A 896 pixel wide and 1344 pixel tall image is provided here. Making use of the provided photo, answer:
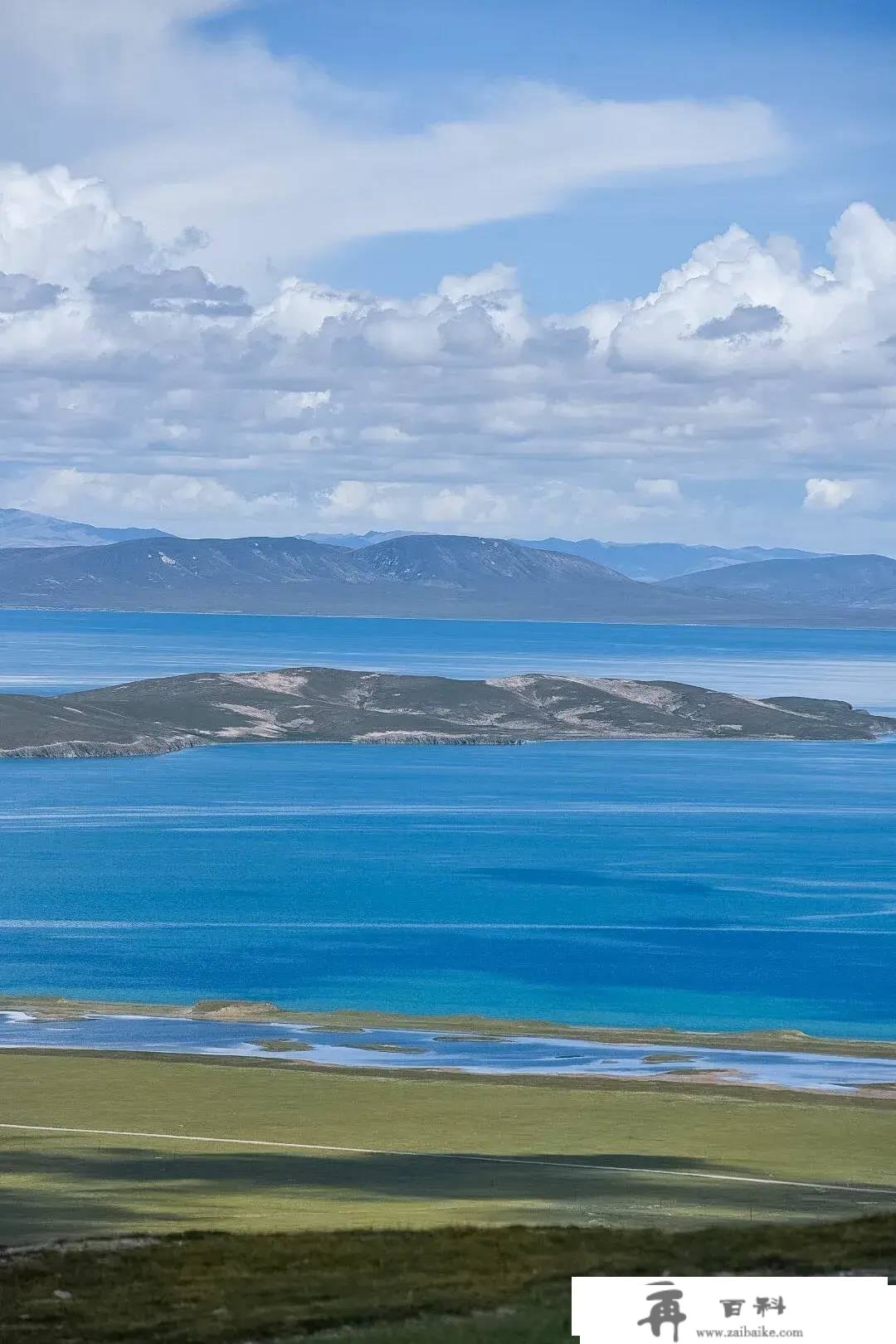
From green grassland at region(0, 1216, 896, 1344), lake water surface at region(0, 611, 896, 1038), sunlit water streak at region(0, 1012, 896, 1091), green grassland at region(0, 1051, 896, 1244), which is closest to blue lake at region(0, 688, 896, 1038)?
lake water surface at region(0, 611, 896, 1038)

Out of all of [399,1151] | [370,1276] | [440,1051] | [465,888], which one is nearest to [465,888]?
[465,888]

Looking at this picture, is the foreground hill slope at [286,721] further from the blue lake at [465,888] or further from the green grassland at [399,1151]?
the green grassland at [399,1151]

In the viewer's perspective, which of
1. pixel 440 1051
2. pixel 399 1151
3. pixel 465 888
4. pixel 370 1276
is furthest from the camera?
pixel 465 888

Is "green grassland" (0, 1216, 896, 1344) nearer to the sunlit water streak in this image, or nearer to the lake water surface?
the sunlit water streak

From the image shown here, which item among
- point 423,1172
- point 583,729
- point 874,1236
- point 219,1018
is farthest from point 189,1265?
point 583,729

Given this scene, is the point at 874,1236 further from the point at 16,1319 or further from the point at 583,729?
the point at 583,729

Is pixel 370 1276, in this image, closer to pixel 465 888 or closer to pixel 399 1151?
pixel 399 1151

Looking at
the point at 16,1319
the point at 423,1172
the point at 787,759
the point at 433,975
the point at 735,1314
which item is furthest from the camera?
the point at 787,759
